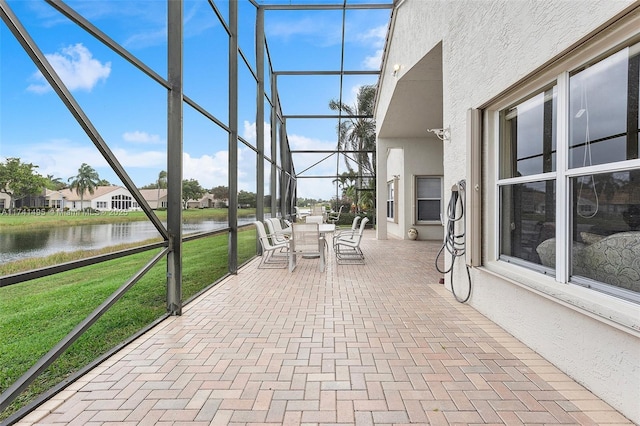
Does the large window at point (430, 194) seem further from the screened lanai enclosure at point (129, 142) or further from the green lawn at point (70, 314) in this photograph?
the green lawn at point (70, 314)

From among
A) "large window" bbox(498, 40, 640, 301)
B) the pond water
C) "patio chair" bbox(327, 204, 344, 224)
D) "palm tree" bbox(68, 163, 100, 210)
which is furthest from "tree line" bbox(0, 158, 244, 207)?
"patio chair" bbox(327, 204, 344, 224)

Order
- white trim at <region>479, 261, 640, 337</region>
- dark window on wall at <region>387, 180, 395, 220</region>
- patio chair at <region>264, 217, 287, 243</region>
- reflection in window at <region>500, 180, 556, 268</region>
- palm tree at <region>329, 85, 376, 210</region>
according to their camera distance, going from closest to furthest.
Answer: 1. white trim at <region>479, 261, 640, 337</region>
2. reflection in window at <region>500, 180, 556, 268</region>
3. patio chair at <region>264, 217, 287, 243</region>
4. dark window on wall at <region>387, 180, 395, 220</region>
5. palm tree at <region>329, 85, 376, 210</region>

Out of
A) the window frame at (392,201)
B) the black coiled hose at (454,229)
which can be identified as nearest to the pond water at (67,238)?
the black coiled hose at (454,229)

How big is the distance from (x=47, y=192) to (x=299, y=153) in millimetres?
11447

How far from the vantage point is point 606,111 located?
80.4 inches

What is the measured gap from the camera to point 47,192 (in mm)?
2623

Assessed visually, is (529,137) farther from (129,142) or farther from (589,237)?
(129,142)

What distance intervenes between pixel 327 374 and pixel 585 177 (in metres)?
2.12

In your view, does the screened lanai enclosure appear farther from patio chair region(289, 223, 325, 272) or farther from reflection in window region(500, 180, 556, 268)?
reflection in window region(500, 180, 556, 268)

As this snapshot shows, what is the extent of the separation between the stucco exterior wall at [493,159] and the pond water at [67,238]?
342 centimetres

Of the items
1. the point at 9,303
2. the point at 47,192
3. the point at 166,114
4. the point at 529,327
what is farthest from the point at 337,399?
the point at 9,303

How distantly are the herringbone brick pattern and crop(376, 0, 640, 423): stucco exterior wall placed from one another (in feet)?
0.47

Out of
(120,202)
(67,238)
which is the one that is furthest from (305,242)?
(67,238)

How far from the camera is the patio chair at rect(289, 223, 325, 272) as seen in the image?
19.4 feet
